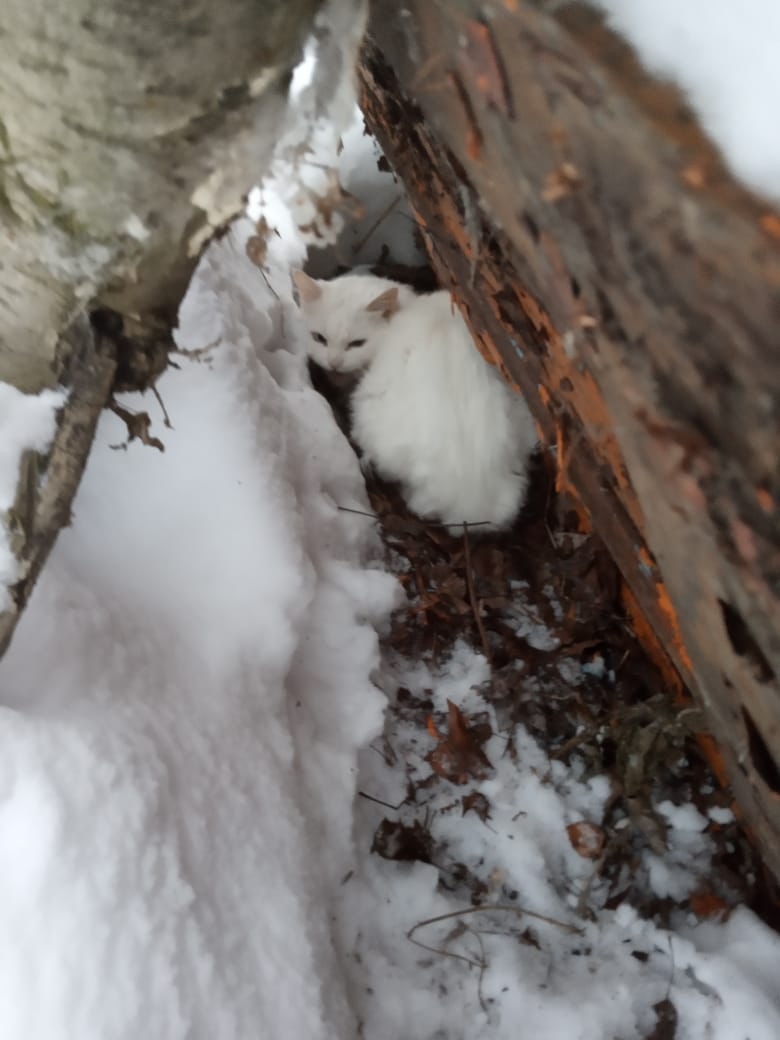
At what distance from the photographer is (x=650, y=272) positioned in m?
0.38

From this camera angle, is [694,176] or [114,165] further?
[114,165]

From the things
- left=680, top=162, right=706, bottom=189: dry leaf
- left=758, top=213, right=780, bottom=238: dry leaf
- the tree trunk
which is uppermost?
left=758, top=213, right=780, bottom=238: dry leaf

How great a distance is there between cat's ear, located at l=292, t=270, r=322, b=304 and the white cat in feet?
0.55

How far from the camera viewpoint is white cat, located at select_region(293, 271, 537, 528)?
59.3 inches

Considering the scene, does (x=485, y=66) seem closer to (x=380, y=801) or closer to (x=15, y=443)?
(x=15, y=443)

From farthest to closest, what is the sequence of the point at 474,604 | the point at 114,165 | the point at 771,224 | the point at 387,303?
the point at 387,303 → the point at 474,604 → the point at 114,165 → the point at 771,224

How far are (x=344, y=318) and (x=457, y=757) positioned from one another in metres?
1.10

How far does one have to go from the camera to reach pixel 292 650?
111 centimetres

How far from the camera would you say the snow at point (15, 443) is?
29.8 inches

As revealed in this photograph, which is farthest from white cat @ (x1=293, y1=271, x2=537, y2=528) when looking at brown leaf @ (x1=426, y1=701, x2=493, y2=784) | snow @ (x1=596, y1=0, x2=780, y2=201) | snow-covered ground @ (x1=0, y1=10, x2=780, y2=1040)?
snow @ (x1=596, y1=0, x2=780, y2=201)

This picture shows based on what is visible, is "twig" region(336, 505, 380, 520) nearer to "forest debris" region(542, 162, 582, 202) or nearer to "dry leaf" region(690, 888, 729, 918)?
"dry leaf" region(690, 888, 729, 918)

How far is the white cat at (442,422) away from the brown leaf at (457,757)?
1.45ft

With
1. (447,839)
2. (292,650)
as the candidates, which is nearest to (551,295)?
(292,650)

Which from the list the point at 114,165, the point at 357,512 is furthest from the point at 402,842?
the point at 114,165
